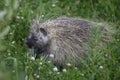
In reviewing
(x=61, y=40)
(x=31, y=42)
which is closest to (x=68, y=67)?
(x=61, y=40)

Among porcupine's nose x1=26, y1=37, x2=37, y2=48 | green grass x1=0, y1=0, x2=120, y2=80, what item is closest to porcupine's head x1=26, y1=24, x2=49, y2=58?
porcupine's nose x1=26, y1=37, x2=37, y2=48

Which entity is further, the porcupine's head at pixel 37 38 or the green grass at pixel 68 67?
the porcupine's head at pixel 37 38

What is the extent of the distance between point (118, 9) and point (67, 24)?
1.31 metres

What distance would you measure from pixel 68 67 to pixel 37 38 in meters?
0.55

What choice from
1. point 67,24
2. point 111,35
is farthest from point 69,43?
point 111,35

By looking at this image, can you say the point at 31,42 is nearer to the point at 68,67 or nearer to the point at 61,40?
the point at 61,40

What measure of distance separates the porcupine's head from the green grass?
0.13m

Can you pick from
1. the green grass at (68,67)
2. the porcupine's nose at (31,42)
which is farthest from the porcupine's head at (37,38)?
the green grass at (68,67)

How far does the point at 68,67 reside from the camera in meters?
4.42

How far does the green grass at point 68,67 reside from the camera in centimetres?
409

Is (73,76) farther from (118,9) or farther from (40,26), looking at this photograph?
(118,9)

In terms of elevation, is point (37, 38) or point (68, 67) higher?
point (37, 38)

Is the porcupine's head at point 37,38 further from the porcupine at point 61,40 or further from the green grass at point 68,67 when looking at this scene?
the green grass at point 68,67

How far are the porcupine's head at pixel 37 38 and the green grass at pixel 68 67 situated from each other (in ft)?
0.43
